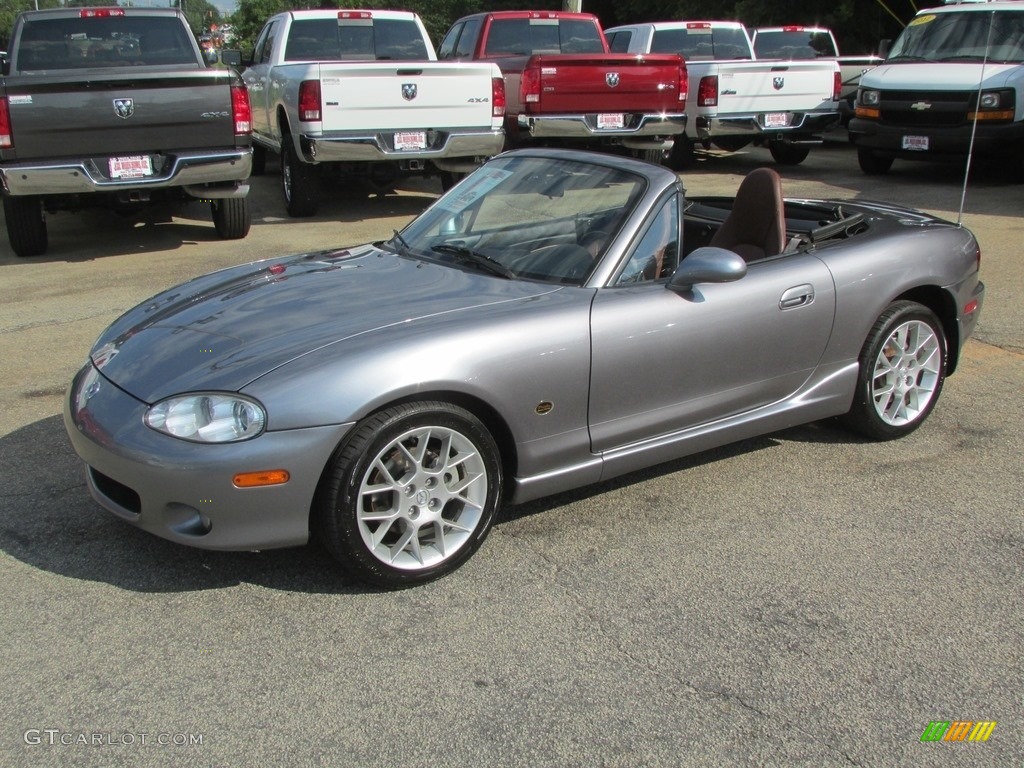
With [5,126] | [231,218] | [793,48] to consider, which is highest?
[793,48]

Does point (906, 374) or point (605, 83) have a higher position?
point (605, 83)

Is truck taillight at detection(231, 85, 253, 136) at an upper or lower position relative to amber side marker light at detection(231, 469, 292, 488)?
upper

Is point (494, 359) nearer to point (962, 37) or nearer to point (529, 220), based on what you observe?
point (529, 220)

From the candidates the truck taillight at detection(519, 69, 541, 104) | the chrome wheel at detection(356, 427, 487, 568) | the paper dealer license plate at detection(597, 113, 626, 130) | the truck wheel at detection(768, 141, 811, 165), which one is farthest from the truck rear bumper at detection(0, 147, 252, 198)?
the truck wheel at detection(768, 141, 811, 165)

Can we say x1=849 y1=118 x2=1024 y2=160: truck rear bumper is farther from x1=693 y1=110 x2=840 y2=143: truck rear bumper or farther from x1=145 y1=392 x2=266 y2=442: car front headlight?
x1=145 y1=392 x2=266 y2=442: car front headlight

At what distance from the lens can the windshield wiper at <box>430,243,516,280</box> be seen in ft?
13.3

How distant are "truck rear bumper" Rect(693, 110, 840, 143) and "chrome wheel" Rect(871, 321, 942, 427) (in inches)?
347

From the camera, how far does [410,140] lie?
32.8ft

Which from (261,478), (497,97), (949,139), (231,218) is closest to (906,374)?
(261,478)

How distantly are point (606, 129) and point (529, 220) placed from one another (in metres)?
7.76

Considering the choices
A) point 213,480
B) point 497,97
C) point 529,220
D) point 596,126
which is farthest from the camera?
point 596,126

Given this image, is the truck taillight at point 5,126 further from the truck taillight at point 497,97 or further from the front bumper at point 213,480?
the front bumper at point 213,480

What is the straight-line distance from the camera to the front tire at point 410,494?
3.29m

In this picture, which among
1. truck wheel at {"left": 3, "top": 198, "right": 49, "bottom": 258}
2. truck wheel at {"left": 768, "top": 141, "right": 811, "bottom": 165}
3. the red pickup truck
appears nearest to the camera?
truck wheel at {"left": 3, "top": 198, "right": 49, "bottom": 258}
